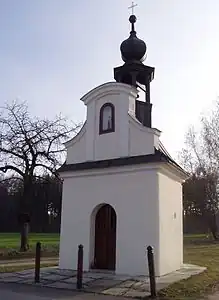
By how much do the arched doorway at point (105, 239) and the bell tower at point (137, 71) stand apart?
156 inches

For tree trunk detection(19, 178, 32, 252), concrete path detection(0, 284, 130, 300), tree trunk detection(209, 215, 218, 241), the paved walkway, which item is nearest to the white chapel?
the paved walkway

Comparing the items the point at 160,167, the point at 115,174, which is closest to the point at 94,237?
the point at 115,174

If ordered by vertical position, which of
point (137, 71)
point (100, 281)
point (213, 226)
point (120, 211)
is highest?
point (137, 71)

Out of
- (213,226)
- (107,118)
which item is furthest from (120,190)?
(213,226)

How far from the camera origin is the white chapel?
1397cm

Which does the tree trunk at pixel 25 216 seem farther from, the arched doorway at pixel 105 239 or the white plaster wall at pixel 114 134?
the arched doorway at pixel 105 239

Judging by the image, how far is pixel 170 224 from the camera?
49.9 feet

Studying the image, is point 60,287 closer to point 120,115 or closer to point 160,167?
point 160,167

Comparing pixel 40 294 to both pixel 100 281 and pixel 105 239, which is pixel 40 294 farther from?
pixel 105 239

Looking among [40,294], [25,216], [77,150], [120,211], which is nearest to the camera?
[40,294]

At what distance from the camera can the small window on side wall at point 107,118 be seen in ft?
51.2

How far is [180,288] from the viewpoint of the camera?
11.4 m

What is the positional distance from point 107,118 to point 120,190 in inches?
115

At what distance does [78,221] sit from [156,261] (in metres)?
3.45
